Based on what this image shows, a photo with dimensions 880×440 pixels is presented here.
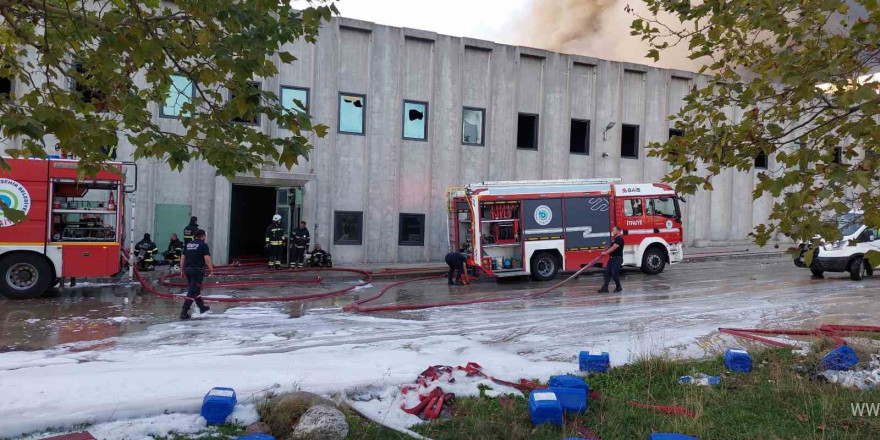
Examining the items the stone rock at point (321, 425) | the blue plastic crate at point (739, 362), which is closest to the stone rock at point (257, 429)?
the stone rock at point (321, 425)

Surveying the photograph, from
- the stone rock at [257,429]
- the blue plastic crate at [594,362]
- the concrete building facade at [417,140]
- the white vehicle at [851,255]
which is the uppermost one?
the concrete building facade at [417,140]

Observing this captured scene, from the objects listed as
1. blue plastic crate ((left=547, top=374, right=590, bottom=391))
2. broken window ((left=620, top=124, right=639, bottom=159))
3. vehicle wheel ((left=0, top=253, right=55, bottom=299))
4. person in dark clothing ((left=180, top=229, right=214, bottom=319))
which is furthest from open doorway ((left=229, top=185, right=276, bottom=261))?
blue plastic crate ((left=547, top=374, right=590, bottom=391))

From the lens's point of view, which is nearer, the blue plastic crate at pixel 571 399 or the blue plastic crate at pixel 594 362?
the blue plastic crate at pixel 571 399

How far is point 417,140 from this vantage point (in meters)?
21.7

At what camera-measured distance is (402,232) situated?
21531 mm

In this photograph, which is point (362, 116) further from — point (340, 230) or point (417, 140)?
point (340, 230)

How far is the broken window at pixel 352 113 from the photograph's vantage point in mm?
20828

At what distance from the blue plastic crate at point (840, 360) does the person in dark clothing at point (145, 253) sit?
51.9 ft

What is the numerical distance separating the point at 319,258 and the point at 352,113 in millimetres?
5116

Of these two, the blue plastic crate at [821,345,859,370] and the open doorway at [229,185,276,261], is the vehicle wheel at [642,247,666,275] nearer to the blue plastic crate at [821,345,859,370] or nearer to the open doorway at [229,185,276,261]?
the blue plastic crate at [821,345,859,370]

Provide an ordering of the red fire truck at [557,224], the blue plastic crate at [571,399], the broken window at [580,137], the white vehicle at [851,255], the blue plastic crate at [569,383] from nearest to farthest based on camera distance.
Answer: the blue plastic crate at [571,399] < the blue plastic crate at [569,383] < the white vehicle at [851,255] < the red fire truck at [557,224] < the broken window at [580,137]

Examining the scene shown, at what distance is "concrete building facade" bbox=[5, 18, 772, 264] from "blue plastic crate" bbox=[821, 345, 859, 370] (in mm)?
15521

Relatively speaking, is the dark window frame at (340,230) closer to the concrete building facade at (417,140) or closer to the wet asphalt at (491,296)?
the concrete building facade at (417,140)

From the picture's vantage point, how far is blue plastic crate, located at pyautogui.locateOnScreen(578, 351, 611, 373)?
23.0 ft
